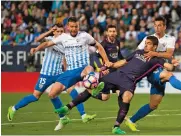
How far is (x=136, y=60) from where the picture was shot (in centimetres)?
1327

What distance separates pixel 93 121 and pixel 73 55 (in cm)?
203

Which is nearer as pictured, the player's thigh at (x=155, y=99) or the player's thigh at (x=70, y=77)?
the player's thigh at (x=155, y=99)

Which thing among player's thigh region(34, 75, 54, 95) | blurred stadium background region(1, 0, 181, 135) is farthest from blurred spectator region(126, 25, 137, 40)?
player's thigh region(34, 75, 54, 95)

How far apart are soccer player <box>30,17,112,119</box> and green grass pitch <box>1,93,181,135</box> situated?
2.84 feet

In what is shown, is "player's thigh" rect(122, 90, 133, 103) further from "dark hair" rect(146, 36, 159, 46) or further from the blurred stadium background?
the blurred stadium background

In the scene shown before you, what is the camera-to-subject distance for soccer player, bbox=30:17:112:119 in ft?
45.5

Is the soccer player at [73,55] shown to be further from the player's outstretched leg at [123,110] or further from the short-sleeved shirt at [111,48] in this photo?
the short-sleeved shirt at [111,48]

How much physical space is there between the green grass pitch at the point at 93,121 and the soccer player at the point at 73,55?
0.86m

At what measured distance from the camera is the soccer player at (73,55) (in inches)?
546

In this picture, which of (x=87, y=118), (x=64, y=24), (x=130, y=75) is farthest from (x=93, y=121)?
(x=64, y=24)

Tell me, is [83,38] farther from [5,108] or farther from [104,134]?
[5,108]

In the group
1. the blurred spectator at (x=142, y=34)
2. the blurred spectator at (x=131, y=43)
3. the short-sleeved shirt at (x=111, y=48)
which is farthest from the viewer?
the blurred spectator at (x=142, y=34)

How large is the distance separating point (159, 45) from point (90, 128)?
204 cm

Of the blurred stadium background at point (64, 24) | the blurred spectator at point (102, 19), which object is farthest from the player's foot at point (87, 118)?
the blurred spectator at point (102, 19)
